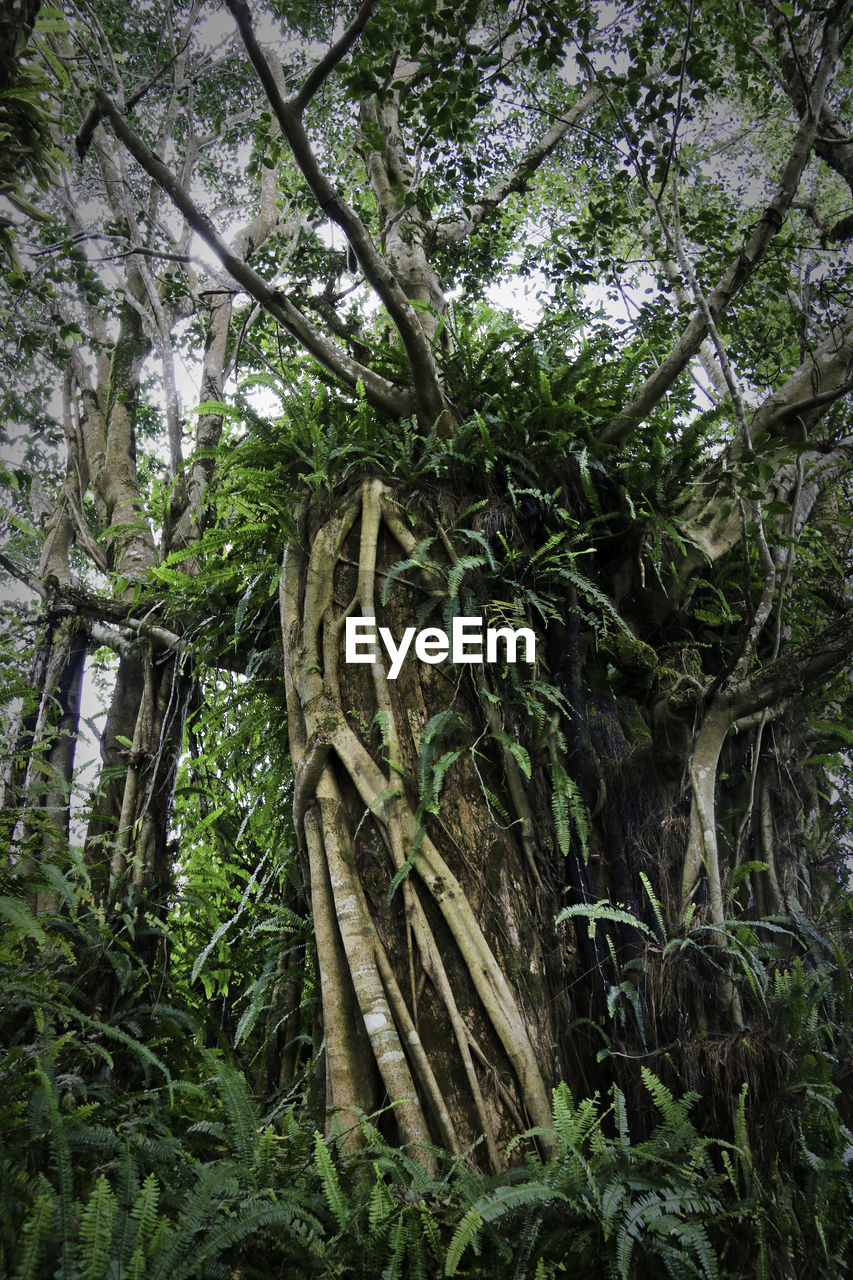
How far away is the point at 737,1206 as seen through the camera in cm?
212

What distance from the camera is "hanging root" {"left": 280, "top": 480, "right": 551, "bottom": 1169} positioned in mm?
2521

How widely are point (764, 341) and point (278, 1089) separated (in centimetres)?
673

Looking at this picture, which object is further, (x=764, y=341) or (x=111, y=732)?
(x=764, y=341)

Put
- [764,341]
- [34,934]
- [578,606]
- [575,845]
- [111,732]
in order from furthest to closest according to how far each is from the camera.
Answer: [764,341] → [111,732] → [578,606] → [575,845] → [34,934]

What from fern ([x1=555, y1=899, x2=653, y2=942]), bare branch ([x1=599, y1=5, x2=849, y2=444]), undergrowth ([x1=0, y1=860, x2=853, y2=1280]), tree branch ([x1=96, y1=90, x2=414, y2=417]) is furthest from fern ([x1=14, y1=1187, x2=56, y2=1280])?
bare branch ([x1=599, y1=5, x2=849, y2=444])

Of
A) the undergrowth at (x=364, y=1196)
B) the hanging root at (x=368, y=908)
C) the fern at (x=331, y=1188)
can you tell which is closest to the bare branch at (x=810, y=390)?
the hanging root at (x=368, y=908)

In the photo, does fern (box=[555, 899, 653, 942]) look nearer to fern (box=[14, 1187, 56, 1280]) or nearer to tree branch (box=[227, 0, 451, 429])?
fern (box=[14, 1187, 56, 1280])

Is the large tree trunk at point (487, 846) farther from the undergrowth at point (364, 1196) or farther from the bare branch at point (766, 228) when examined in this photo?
the bare branch at point (766, 228)

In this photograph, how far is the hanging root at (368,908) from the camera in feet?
8.27

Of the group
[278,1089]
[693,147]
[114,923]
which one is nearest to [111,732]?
[114,923]

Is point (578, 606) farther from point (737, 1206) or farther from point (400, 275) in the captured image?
point (400, 275)

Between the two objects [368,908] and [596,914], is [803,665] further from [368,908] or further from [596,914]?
[368,908]

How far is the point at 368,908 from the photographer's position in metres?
2.85

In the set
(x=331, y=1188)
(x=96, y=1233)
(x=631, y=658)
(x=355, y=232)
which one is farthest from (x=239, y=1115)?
(x=355, y=232)
